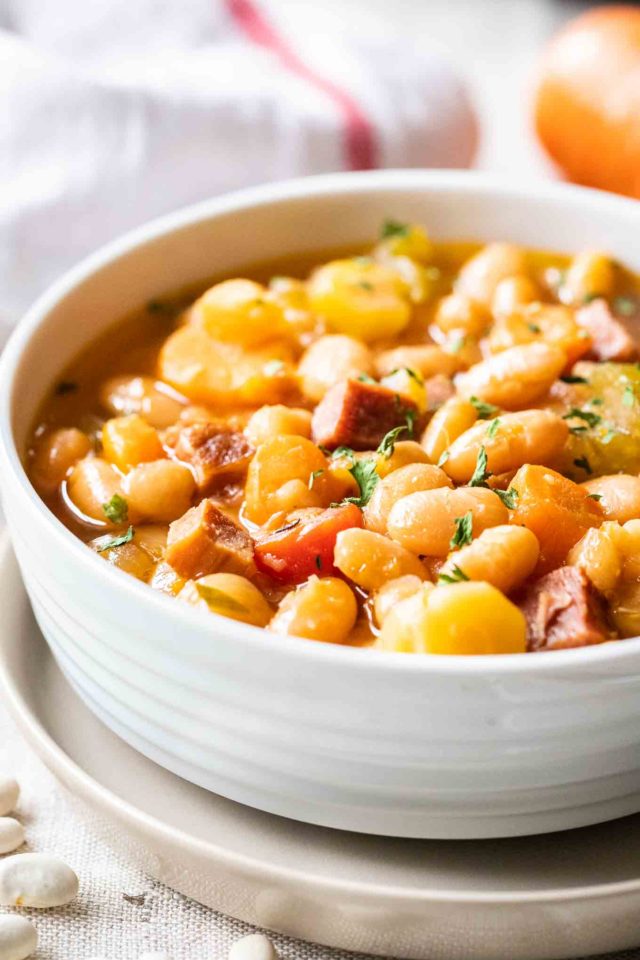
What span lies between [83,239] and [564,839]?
2.54m

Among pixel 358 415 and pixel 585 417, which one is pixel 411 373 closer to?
pixel 358 415

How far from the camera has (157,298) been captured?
3.48 m

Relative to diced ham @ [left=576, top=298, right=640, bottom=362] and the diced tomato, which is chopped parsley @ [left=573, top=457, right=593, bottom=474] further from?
the diced tomato

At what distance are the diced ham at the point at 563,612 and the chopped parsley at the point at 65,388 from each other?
1375 mm

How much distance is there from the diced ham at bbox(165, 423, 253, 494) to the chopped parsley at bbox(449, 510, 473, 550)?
607 millimetres

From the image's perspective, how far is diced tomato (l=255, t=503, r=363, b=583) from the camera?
2.43m

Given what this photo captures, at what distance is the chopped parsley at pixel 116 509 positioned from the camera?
2.65 metres

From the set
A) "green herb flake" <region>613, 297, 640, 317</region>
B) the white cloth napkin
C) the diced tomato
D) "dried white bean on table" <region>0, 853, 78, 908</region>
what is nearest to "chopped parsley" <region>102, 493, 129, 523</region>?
the diced tomato

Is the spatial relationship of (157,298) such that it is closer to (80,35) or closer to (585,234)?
(585,234)

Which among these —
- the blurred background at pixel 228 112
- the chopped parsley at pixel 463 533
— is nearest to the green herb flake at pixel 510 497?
the chopped parsley at pixel 463 533

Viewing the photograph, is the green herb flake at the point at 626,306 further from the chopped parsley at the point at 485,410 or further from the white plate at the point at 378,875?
the white plate at the point at 378,875

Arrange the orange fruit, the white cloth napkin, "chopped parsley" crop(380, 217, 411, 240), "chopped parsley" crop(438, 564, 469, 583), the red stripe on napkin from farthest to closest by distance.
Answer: the orange fruit
the red stripe on napkin
the white cloth napkin
"chopped parsley" crop(380, 217, 411, 240)
"chopped parsley" crop(438, 564, 469, 583)

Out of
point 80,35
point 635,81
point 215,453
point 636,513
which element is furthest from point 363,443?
point 80,35

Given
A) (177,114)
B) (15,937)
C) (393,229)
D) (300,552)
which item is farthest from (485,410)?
(177,114)
